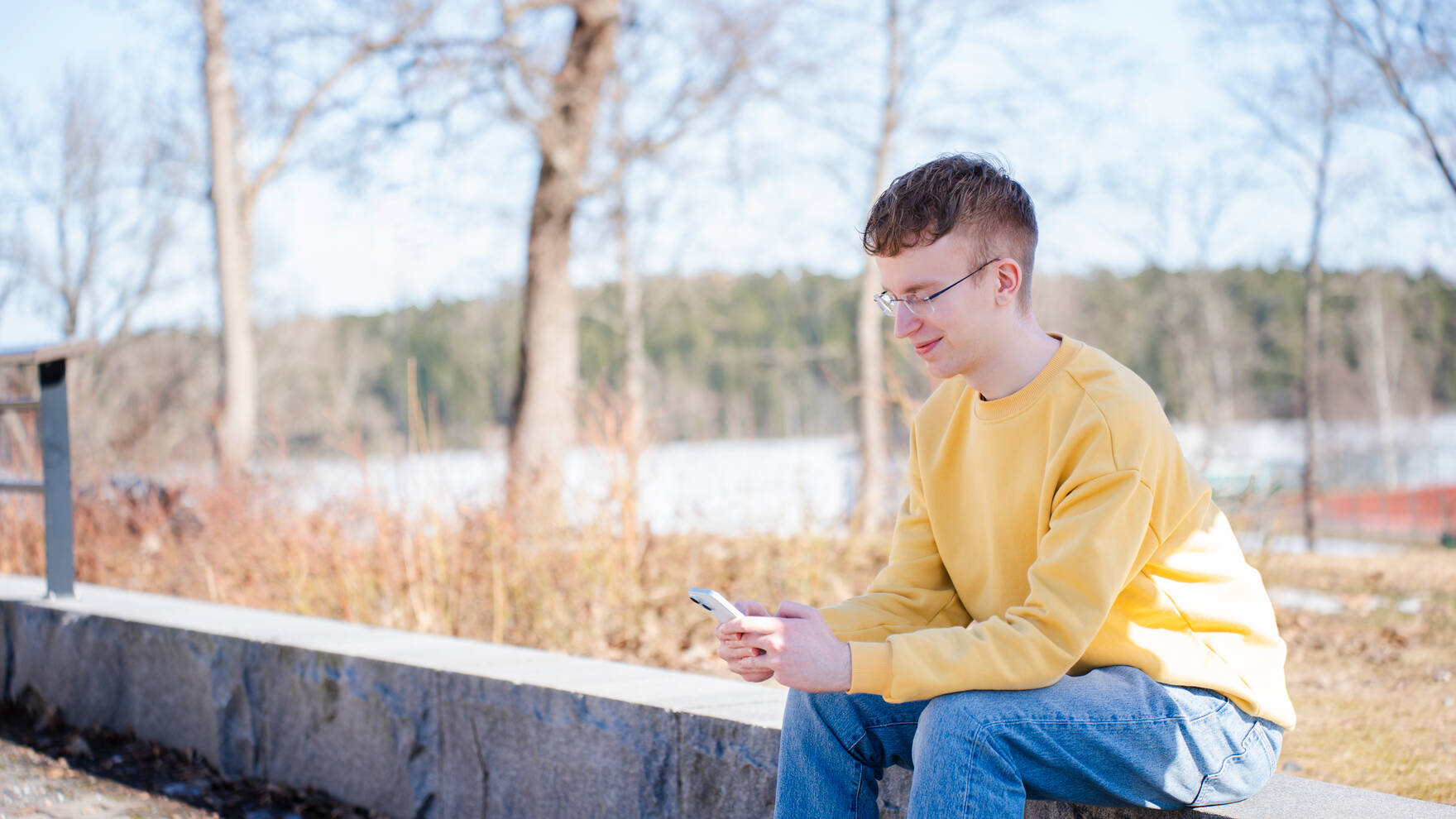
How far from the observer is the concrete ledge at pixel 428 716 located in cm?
220

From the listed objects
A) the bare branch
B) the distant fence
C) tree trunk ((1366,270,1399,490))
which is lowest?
the distant fence

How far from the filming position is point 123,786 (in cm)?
310

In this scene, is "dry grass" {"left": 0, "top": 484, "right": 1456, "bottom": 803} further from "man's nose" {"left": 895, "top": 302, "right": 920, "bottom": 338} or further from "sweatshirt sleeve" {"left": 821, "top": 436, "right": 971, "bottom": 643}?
"man's nose" {"left": 895, "top": 302, "right": 920, "bottom": 338}

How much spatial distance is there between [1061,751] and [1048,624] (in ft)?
0.55

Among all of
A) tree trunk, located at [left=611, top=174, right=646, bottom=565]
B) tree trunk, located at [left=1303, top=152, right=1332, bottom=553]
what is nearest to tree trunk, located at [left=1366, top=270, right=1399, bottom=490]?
tree trunk, located at [left=1303, top=152, right=1332, bottom=553]

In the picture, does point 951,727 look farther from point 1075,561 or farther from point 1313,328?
point 1313,328

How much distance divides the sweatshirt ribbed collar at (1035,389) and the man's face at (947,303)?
0.07 metres

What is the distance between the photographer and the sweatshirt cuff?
1.48 metres

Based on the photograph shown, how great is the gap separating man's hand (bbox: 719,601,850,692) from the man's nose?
16.4 inches

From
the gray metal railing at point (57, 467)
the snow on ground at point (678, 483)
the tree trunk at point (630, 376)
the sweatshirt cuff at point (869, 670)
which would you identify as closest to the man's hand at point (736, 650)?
the sweatshirt cuff at point (869, 670)

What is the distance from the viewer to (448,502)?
4734mm

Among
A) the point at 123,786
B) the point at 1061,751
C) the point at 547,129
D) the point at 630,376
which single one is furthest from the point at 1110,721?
the point at 630,376

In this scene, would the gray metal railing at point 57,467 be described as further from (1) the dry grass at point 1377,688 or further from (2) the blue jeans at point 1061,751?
(1) the dry grass at point 1377,688

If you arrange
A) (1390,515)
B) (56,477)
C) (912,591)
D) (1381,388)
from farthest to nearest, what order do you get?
(1381,388) < (1390,515) < (56,477) < (912,591)
